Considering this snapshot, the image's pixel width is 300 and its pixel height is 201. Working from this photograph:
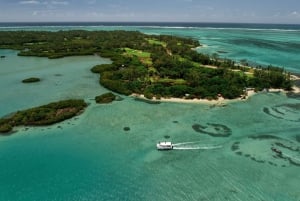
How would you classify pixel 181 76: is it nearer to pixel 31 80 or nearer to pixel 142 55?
pixel 142 55

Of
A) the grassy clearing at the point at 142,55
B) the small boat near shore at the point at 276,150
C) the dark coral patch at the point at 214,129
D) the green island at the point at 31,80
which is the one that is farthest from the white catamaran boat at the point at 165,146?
the grassy clearing at the point at 142,55

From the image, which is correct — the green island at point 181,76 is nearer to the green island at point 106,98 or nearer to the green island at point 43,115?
the green island at point 106,98

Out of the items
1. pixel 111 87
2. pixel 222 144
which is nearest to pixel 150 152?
pixel 222 144

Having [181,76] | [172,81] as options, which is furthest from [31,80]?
[181,76]

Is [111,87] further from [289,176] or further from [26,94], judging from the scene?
[289,176]

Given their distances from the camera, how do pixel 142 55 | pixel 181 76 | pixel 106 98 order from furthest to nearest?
1. pixel 142 55
2. pixel 181 76
3. pixel 106 98
